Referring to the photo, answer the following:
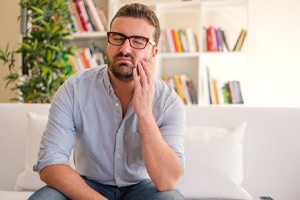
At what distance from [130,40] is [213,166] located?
2.11 feet

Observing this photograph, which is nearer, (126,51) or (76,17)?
(126,51)

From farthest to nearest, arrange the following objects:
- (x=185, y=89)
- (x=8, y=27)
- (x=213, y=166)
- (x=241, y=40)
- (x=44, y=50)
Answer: (x=8, y=27) → (x=185, y=89) → (x=241, y=40) → (x=44, y=50) → (x=213, y=166)

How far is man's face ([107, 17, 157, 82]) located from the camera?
1820mm

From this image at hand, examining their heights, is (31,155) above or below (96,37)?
below

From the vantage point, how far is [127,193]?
6.07 feet

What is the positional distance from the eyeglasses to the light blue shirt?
6.7 inches

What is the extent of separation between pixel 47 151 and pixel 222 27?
Answer: 114 inches

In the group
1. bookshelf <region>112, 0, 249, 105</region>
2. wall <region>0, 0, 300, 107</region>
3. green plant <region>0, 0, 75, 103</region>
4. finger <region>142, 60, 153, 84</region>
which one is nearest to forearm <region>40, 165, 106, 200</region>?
finger <region>142, 60, 153, 84</region>

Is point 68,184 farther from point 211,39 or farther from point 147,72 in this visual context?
point 211,39

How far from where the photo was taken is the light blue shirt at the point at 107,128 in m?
1.85

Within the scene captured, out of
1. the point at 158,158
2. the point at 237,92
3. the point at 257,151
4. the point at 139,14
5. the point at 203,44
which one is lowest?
the point at 237,92

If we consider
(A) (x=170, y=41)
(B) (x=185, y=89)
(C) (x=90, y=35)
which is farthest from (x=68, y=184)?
(C) (x=90, y=35)

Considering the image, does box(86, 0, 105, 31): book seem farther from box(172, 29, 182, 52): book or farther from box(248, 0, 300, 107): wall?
box(248, 0, 300, 107): wall

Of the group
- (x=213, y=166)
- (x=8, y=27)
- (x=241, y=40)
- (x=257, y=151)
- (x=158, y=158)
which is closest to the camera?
(x=158, y=158)
